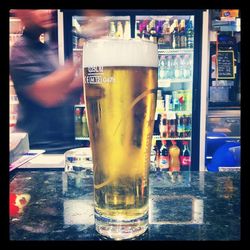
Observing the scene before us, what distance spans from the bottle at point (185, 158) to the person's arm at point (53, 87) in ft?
4.21

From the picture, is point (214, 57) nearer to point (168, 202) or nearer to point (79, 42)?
point (79, 42)

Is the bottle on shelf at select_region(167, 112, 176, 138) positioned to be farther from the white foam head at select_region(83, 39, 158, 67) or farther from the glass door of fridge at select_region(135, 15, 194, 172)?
the white foam head at select_region(83, 39, 158, 67)

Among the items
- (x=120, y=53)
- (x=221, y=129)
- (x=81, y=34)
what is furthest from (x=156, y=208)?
(x=221, y=129)

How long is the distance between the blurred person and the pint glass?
2583 millimetres

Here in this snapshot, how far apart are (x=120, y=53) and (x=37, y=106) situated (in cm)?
267

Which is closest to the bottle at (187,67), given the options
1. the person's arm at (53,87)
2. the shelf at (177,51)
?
the shelf at (177,51)

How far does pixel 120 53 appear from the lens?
1.80 ft

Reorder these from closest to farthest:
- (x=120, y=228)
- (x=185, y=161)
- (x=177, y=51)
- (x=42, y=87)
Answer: (x=120, y=228), (x=42, y=87), (x=177, y=51), (x=185, y=161)

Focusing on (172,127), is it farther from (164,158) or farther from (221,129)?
(221,129)

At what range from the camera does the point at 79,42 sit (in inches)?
130

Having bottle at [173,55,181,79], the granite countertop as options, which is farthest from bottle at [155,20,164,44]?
the granite countertop

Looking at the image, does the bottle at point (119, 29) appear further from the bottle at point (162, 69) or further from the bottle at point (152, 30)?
Answer: the bottle at point (162, 69)

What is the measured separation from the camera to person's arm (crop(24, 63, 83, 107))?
307 cm
